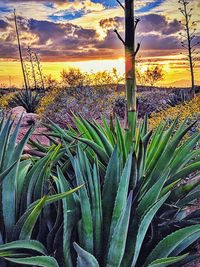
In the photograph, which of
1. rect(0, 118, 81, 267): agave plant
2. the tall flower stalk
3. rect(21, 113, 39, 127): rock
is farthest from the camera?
rect(21, 113, 39, 127): rock

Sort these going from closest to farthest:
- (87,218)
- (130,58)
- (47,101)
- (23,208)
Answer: (87,218) → (23,208) → (130,58) → (47,101)

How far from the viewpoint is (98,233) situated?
2.56 m

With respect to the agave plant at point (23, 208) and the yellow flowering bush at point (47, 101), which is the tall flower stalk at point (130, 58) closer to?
the agave plant at point (23, 208)

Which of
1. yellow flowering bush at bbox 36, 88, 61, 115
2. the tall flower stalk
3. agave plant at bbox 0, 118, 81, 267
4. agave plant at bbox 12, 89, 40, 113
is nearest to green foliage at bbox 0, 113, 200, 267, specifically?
agave plant at bbox 0, 118, 81, 267

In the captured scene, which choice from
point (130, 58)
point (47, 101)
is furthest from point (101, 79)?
point (130, 58)

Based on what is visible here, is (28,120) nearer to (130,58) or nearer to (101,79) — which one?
(101,79)

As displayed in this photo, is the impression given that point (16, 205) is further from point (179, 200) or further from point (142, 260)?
point (179, 200)

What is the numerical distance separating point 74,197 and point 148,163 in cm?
100

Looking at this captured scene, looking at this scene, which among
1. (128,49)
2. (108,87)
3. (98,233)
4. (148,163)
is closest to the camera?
(98,233)

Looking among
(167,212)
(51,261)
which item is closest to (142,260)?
(167,212)

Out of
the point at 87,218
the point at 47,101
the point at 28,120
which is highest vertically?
the point at 47,101

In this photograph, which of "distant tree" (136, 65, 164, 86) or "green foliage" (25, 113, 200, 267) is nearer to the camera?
"green foliage" (25, 113, 200, 267)

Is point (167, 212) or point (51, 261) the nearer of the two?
point (51, 261)

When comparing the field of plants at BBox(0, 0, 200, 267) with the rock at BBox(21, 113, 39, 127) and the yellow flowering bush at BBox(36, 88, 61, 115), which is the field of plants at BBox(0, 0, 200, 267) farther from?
the yellow flowering bush at BBox(36, 88, 61, 115)
